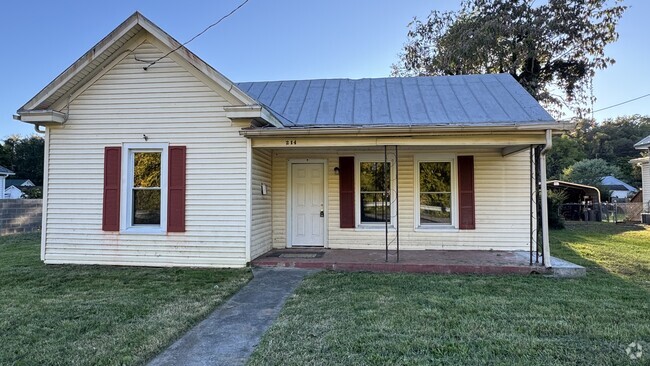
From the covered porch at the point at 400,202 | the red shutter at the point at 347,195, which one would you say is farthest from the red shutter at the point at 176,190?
the red shutter at the point at 347,195

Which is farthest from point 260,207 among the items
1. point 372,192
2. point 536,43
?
point 536,43

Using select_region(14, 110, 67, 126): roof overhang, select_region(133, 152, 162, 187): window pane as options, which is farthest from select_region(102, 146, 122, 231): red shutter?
select_region(14, 110, 67, 126): roof overhang

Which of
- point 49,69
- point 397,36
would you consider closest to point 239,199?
point 49,69

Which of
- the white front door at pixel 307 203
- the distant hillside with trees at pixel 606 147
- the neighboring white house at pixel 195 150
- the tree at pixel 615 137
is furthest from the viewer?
the tree at pixel 615 137

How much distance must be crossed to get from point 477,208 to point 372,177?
7.90 ft

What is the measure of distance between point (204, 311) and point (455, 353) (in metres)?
2.85

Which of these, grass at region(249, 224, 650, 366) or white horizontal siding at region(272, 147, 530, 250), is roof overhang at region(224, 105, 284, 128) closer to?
white horizontal siding at region(272, 147, 530, 250)

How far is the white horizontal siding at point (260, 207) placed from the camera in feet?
24.4

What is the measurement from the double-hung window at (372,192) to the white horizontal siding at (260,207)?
205 centimetres

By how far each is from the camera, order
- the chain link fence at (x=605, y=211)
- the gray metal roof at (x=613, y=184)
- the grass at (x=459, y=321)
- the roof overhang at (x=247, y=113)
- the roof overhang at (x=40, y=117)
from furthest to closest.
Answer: the gray metal roof at (x=613, y=184) → the chain link fence at (x=605, y=211) → the roof overhang at (x=40, y=117) → the roof overhang at (x=247, y=113) → the grass at (x=459, y=321)

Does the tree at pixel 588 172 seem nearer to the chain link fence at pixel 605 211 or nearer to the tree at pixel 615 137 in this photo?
the tree at pixel 615 137

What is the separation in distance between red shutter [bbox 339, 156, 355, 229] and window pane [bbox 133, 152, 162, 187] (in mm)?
3872

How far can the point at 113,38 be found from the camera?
6.97 metres

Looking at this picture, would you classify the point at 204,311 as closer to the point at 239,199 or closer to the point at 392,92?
the point at 239,199
